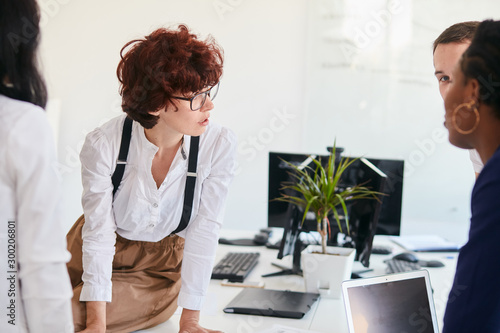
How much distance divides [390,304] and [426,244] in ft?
4.57

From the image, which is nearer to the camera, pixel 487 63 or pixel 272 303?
pixel 487 63

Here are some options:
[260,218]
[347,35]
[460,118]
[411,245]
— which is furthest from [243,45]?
[460,118]

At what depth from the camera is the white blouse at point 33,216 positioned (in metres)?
1.00

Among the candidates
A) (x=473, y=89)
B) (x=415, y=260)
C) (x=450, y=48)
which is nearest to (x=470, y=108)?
(x=473, y=89)

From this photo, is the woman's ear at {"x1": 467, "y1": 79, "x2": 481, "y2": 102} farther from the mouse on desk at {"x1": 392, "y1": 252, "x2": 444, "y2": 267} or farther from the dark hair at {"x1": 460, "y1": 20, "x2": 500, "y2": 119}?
the mouse on desk at {"x1": 392, "y1": 252, "x2": 444, "y2": 267}

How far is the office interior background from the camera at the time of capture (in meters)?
4.52

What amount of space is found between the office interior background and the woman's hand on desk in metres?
2.85

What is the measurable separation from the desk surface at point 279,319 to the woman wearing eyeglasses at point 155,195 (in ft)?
0.29

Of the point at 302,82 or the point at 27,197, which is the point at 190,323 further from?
the point at 302,82

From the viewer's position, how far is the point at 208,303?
2041 mm

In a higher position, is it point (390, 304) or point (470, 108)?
point (470, 108)

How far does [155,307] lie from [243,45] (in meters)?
3.20

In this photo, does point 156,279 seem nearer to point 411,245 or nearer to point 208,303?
point 208,303

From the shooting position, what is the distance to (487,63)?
3.70 ft
